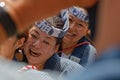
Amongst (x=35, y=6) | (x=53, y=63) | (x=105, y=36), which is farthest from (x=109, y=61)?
(x=53, y=63)

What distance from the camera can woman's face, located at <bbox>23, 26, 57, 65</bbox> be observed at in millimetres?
3518

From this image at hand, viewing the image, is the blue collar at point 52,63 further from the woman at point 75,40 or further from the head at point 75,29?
the head at point 75,29

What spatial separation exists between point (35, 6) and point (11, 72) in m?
0.13

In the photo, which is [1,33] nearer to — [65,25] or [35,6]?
[35,6]

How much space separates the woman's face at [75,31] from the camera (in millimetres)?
4318

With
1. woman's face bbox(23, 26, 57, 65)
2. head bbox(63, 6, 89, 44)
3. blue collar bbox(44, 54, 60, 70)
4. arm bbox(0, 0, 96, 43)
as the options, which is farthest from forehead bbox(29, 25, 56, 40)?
arm bbox(0, 0, 96, 43)

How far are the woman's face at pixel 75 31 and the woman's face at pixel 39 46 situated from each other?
2.51 feet

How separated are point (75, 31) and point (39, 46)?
897 millimetres

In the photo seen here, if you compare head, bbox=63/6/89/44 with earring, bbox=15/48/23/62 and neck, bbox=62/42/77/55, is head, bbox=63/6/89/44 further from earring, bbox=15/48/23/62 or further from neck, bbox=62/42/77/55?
earring, bbox=15/48/23/62

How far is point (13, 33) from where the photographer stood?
78cm

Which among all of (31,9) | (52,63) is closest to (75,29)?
(52,63)

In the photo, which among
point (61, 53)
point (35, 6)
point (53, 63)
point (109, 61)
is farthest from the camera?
point (61, 53)

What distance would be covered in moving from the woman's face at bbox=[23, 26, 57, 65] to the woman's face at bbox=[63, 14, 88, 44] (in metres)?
0.76

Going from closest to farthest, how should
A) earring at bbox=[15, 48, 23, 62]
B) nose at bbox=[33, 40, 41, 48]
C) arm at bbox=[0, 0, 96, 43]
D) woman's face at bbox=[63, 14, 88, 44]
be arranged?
1. arm at bbox=[0, 0, 96, 43]
2. earring at bbox=[15, 48, 23, 62]
3. nose at bbox=[33, 40, 41, 48]
4. woman's face at bbox=[63, 14, 88, 44]
